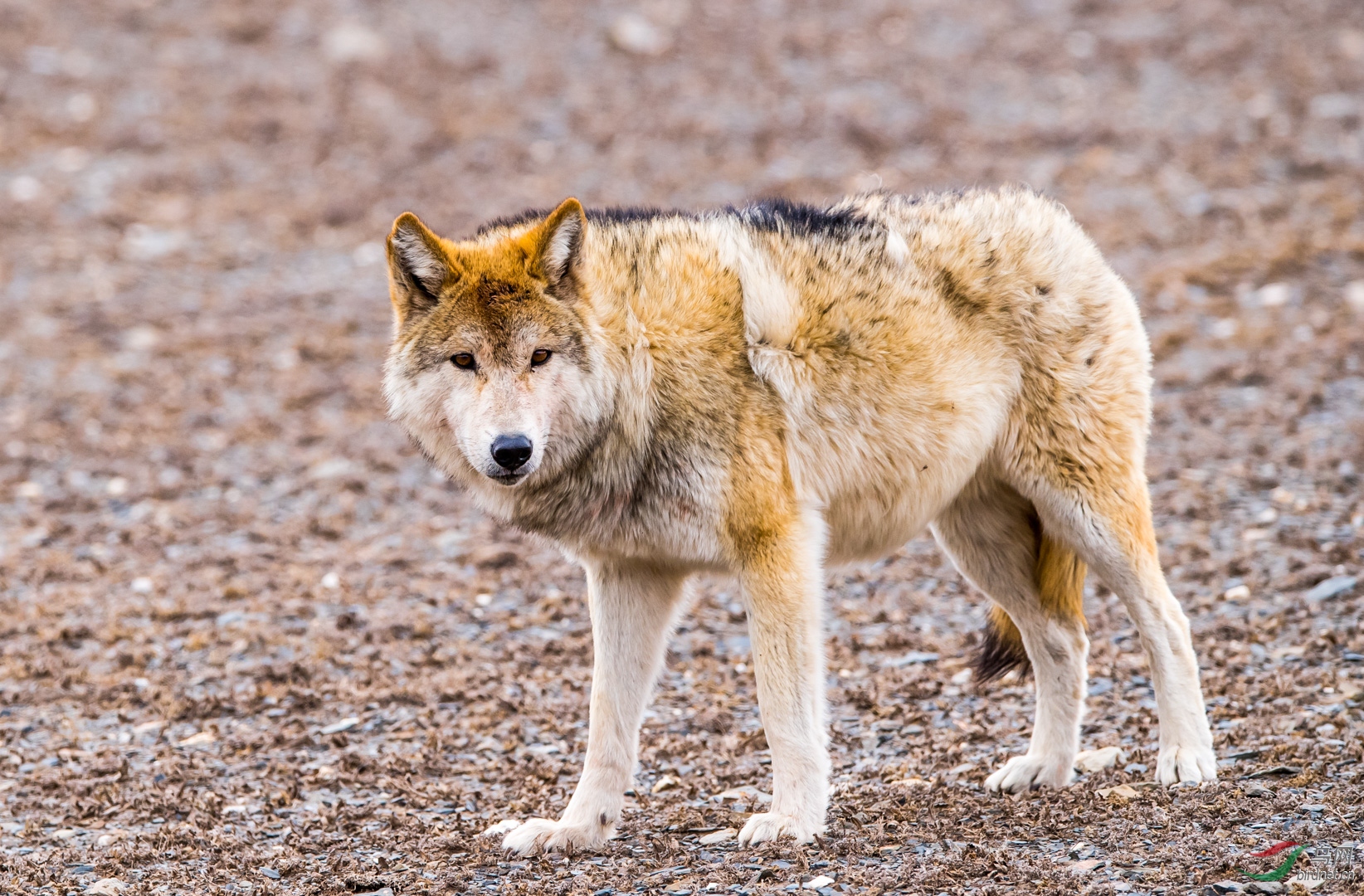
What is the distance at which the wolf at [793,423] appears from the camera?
4352mm

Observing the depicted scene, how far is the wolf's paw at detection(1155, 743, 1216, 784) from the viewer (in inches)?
184

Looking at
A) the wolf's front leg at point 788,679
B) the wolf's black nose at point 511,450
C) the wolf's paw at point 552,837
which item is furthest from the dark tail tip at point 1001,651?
Result: the wolf's black nose at point 511,450

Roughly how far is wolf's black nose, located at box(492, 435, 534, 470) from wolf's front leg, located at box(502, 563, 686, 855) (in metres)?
0.75

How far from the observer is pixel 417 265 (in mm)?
4344

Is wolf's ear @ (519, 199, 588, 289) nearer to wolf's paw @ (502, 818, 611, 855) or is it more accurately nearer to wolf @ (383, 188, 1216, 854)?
wolf @ (383, 188, 1216, 854)

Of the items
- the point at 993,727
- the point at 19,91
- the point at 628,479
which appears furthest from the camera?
the point at 19,91

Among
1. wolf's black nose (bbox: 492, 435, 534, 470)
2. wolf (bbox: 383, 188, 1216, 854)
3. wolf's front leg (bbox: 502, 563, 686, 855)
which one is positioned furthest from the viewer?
wolf's front leg (bbox: 502, 563, 686, 855)

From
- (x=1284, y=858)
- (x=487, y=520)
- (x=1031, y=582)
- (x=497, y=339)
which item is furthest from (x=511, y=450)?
(x=487, y=520)

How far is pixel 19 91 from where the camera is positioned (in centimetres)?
1431

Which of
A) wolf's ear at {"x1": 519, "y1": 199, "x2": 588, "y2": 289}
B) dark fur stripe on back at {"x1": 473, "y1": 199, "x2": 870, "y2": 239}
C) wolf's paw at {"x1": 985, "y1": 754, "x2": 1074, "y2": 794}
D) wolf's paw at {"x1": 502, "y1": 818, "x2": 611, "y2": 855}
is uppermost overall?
dark fur stripe on back at {"x1": 473, "y1": 199, "x2": 870, "y2": 239}

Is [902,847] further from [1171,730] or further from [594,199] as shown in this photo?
[594,199]

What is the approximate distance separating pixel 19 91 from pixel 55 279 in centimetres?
390

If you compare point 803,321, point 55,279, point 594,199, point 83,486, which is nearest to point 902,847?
point 803,321

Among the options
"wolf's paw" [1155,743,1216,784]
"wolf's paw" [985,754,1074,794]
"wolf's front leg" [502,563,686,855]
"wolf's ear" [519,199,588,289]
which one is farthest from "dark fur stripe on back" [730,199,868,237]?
"wolf's paw" [1155,743,1216,784]
